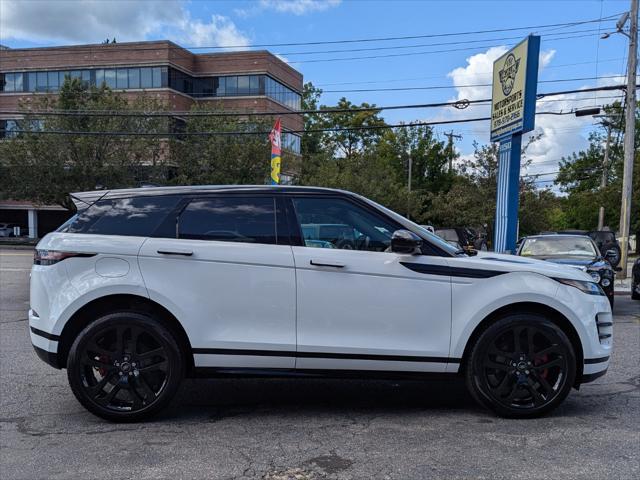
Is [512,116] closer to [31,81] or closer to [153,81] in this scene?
[153,81]

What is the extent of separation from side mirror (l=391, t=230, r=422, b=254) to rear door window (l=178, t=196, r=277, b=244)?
955mm

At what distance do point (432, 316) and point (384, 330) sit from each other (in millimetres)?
396

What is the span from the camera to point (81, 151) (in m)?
34.1

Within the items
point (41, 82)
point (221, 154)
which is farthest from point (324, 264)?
point (41, 82)

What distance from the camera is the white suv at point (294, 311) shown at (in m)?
4.25

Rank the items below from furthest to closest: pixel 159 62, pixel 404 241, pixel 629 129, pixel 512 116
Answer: pixel 159 62 < pixel 629 129 < pixel 512 116 < pixel 404 241

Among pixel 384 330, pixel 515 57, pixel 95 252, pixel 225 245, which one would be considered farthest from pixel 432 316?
pixel 515 57

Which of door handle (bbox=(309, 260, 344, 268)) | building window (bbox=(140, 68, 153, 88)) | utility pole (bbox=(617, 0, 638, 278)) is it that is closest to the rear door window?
door handle (bbox=(309, 260, 344, 268))

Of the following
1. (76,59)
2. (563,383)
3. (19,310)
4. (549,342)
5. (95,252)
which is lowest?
(19,310)

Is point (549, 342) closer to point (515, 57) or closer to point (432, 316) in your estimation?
point (432, 316)

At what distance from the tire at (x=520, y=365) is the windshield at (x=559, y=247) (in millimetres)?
6535

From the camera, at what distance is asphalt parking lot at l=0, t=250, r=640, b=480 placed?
3.50m

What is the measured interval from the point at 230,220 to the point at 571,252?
8.30 meters

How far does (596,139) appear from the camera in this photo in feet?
207
